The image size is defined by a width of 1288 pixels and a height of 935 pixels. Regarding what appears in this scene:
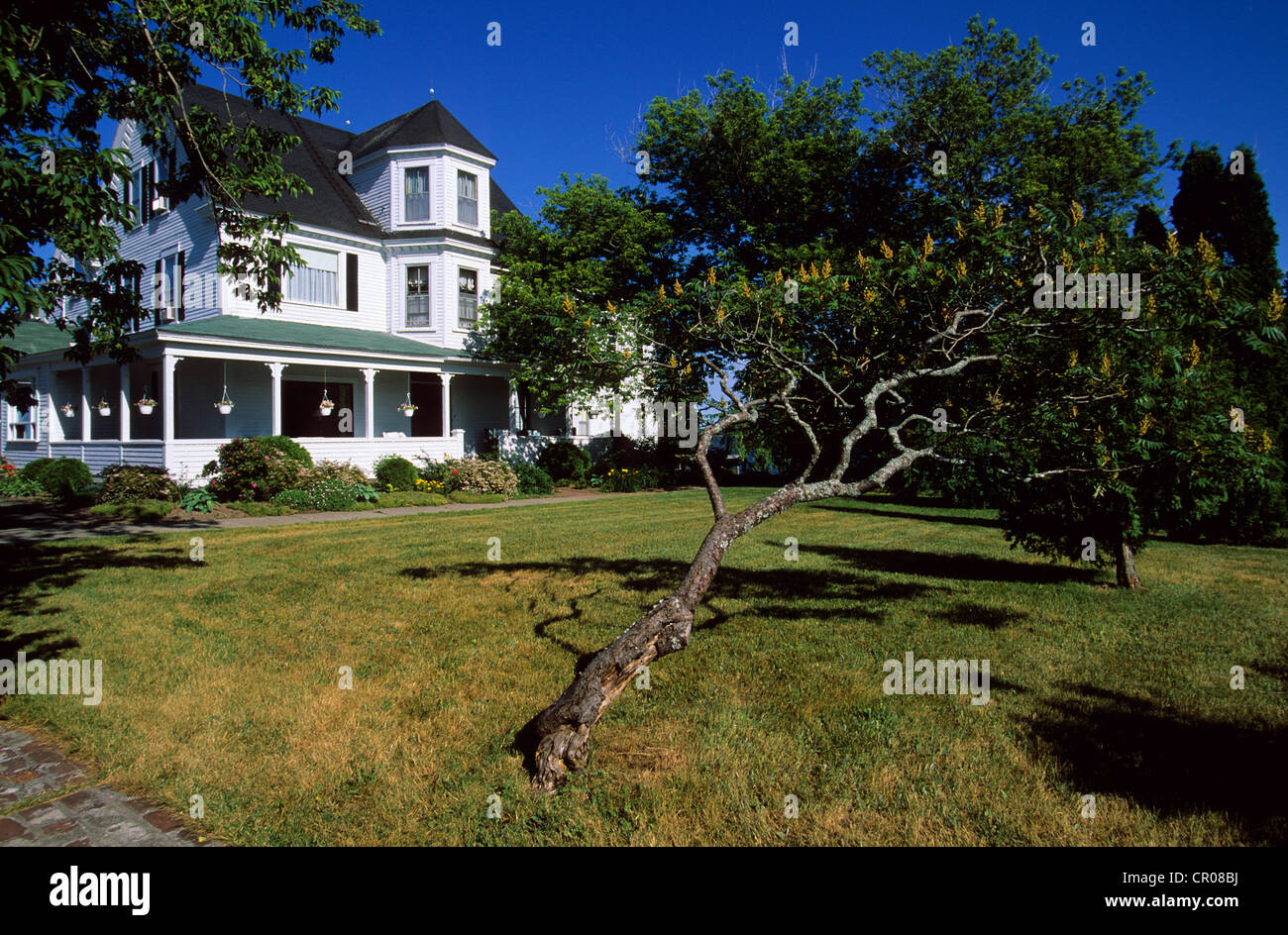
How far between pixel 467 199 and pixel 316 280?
5.95m

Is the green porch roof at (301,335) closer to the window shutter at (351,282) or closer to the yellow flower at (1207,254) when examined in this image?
the window shutter at (351,282)

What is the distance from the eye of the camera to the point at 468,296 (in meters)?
24.3

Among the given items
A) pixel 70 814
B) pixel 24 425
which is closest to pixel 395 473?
pixel 24 425

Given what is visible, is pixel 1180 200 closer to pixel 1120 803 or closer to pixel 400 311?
pixel 400 311

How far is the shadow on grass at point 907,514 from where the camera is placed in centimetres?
1681

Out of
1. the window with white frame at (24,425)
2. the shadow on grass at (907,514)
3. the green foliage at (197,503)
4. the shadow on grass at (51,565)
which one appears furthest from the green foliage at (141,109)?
the window with white frame at (24,425)

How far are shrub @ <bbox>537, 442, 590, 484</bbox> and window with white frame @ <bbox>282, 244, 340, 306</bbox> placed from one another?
27.4ft

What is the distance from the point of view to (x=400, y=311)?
23.7 meters

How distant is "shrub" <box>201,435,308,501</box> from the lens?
16.3 meters

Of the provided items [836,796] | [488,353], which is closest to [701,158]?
[488,353]

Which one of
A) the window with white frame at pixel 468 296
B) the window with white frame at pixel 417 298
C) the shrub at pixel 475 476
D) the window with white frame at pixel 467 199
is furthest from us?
the window with white frame at pixel 467 199

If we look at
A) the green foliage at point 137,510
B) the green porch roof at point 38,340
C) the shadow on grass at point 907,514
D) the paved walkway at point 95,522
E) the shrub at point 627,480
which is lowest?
the shadow on grass at point 907,514

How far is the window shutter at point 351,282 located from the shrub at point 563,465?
25.8 ft

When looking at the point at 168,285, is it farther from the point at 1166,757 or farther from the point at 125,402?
the point at 1166,757
